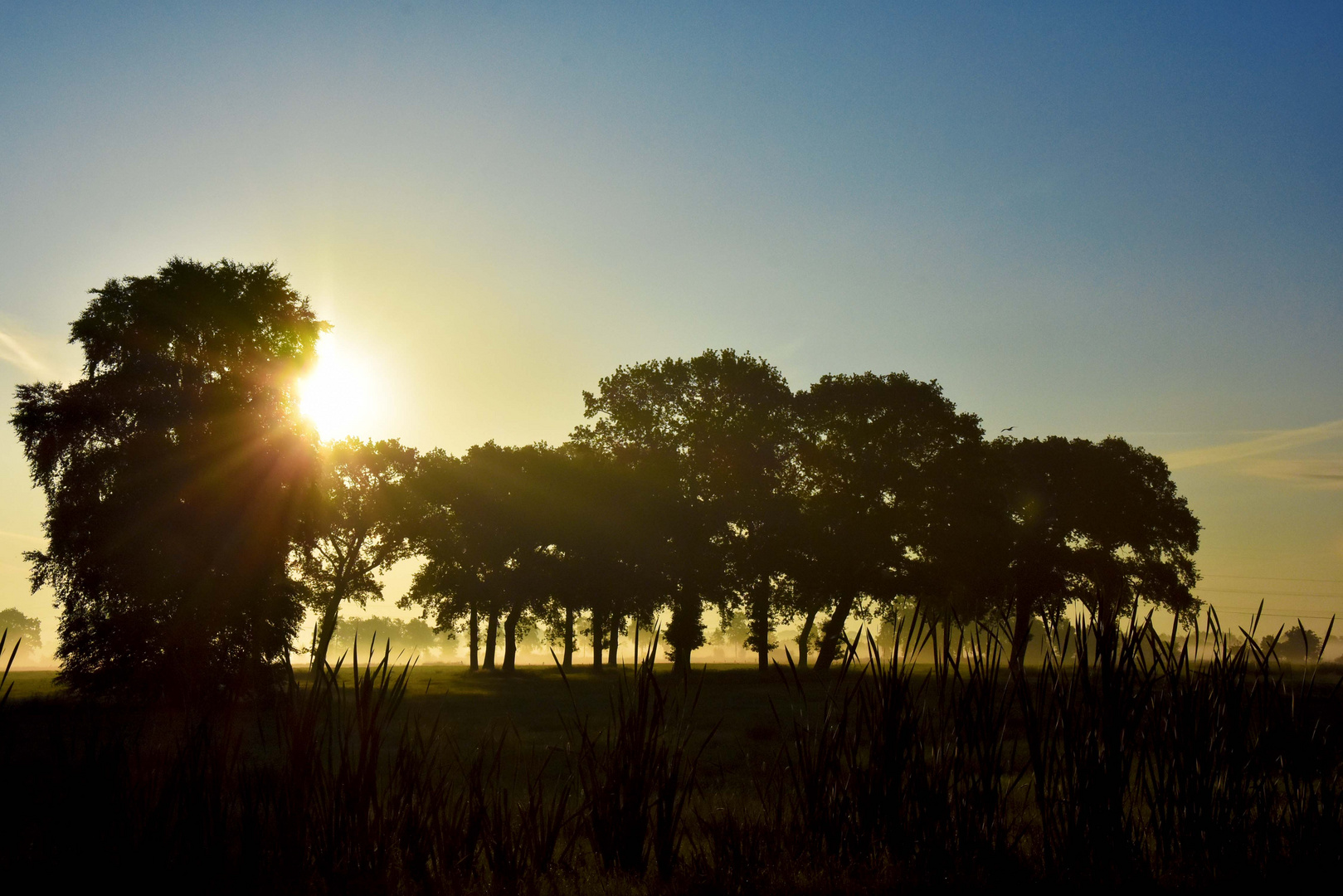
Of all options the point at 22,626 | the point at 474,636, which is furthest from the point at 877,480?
the point at 22,626

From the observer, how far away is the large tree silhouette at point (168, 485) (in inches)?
917

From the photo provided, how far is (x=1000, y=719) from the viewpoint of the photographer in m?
6.34

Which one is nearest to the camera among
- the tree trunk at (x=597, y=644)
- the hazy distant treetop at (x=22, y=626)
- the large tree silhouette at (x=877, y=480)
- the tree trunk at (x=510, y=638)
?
the large tree silhouette at (x=877, y=480)

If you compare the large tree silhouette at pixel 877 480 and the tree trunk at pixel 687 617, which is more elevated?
the large tree silhouette at pixel 877 480

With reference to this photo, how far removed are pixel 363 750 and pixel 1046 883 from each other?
4815mm

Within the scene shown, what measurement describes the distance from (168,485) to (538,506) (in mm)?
20863

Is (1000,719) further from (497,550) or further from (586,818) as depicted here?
(497,550)

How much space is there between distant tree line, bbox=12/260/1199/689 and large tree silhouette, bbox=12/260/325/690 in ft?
0.22

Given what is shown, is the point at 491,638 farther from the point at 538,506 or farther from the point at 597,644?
the point at 538,506

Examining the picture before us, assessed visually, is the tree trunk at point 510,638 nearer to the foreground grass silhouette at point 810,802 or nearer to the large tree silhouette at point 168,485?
the large tree silhouette at point 168,485

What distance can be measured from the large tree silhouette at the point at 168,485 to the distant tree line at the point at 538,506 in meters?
0.07

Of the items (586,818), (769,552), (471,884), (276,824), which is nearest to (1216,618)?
(586,818)

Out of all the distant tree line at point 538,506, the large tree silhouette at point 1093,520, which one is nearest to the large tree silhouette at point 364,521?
the distant tree line at point 538,506

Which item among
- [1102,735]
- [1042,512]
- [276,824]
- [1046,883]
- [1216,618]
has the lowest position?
[1046,883]
